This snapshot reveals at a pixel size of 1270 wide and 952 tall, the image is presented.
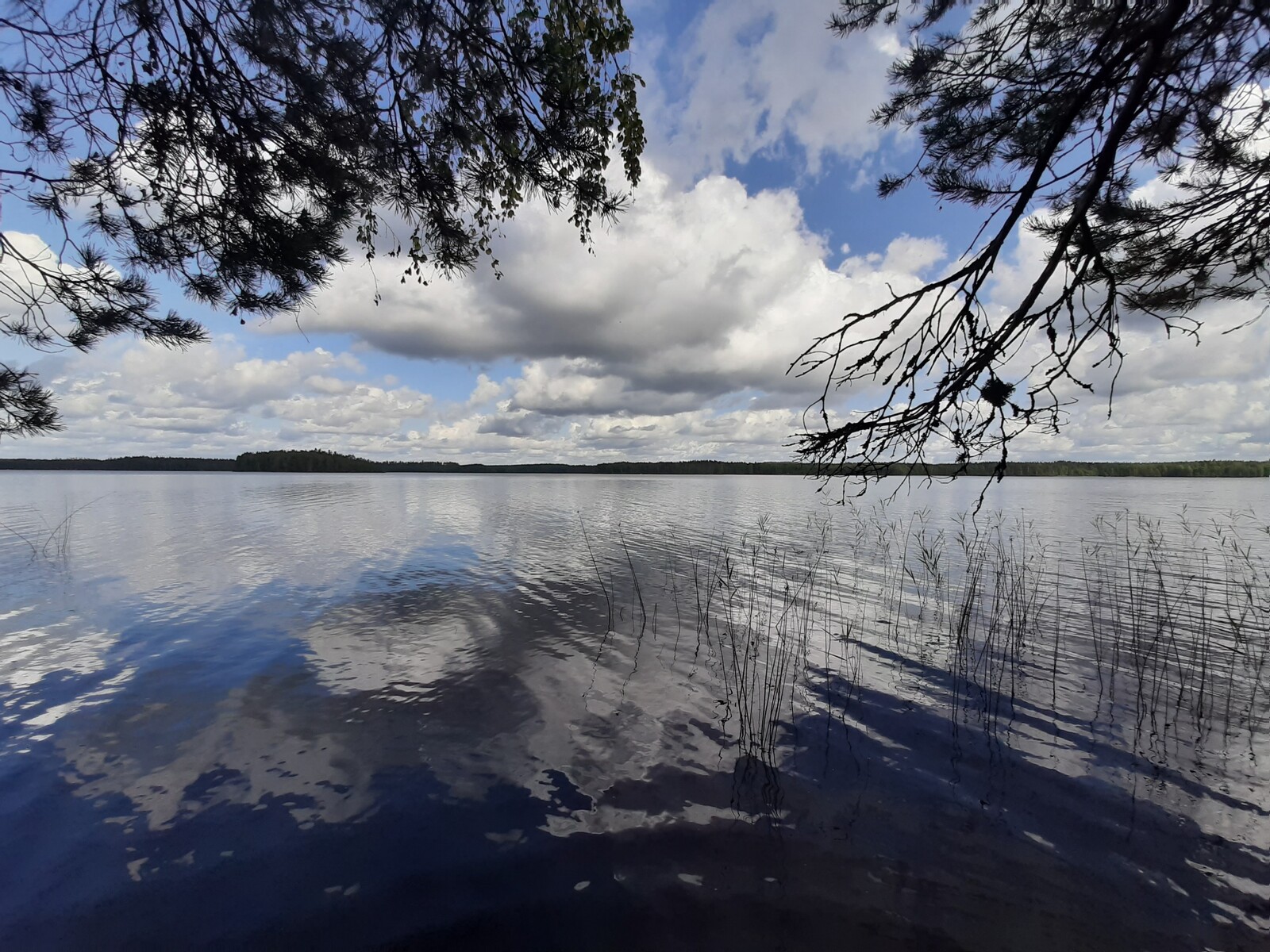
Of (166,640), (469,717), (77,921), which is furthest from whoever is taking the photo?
(166,640)

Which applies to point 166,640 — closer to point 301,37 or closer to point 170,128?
point 170,128

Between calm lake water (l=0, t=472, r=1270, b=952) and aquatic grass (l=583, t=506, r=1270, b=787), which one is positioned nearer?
calm lake water (l=0, t=472, r=1270, b=952)

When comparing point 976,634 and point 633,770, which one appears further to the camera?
point 976,634

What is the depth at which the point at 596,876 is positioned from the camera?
12.5 feet

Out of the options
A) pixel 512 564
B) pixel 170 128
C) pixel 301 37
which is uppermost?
pixel 301 37

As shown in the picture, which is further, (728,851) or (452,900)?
(728,851)

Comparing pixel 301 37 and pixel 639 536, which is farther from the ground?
pixel 301 37

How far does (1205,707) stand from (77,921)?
10.6m

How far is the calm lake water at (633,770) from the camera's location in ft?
11.5

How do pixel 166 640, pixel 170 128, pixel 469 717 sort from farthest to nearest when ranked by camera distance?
pixel 166 640, pixel 469 717, pixel 170 128

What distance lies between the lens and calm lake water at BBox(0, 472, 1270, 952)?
351 cm

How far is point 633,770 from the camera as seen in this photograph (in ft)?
16.8

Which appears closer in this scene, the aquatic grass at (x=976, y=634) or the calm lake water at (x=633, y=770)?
the calm lake water at (x=633, y=770)

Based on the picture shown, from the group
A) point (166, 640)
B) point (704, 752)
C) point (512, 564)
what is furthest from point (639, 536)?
point (704, 752)
